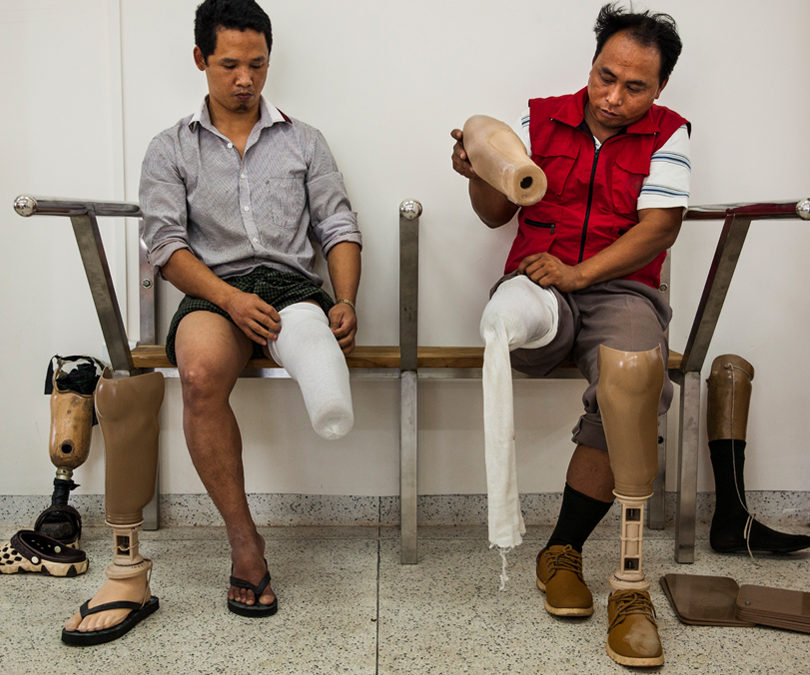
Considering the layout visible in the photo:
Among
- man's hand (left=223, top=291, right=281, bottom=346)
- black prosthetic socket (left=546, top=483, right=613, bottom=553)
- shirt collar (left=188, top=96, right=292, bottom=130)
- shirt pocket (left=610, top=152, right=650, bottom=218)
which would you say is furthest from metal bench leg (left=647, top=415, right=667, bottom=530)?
shirt collar (left=188, top=96, right=292, bottom=130)

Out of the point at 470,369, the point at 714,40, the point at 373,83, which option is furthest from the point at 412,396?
the point at 714,40

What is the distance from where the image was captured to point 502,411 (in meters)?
1.66

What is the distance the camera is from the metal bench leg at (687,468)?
213cm

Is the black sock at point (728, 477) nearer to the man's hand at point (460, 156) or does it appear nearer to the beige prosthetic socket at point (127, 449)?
the man's hand at point (460, 156)

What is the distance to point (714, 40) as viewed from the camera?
2.31 meters

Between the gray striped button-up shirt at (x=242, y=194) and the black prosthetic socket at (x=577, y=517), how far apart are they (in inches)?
33.9

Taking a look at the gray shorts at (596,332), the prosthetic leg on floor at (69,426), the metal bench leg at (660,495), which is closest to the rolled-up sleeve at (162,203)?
the prosthetic leg on floor at (69,426)

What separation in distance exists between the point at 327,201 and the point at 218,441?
0.72 meters

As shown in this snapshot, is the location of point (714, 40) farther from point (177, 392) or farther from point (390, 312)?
point (177, 392)

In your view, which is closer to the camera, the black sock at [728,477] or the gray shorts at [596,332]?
the gray shorts at [596,332]

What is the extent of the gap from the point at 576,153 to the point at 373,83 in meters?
0.64

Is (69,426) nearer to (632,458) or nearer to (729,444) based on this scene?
(632,458)

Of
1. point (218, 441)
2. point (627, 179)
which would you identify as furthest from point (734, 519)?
point (218, 441)

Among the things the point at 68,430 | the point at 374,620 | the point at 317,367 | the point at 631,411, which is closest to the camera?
the point at 631,411
